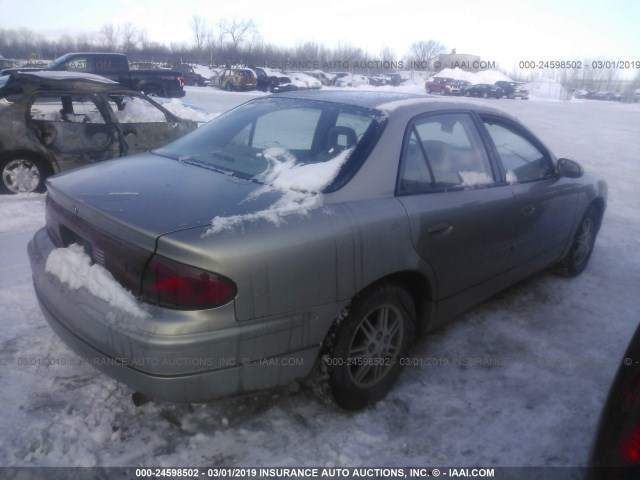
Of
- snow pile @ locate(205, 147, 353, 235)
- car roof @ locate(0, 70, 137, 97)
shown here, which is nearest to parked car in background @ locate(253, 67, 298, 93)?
car roof @ locate(0, 70, 137, 97)

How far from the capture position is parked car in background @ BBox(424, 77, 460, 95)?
3674 cm

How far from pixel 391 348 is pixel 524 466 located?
0.84 m

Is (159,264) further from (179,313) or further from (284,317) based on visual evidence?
(284,317)

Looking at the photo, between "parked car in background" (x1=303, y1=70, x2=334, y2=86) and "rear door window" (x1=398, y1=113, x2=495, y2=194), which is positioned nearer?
"rear door window" (x1=398, y1=113, x2=495, y2=194)

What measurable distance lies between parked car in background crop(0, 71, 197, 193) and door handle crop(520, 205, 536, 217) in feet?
16.1

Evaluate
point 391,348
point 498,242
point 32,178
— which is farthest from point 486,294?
point 32,178

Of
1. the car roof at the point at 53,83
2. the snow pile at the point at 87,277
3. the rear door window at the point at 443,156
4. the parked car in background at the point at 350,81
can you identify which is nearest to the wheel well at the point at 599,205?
the rear door window at the point at 443,156

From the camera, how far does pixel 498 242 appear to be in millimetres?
3293

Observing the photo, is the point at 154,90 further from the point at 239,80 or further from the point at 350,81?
the point at 350,81

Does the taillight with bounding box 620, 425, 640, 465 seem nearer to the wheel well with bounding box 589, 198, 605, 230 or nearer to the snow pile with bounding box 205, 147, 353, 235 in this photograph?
the snow pile with bounding box 205, 147, 353, 235

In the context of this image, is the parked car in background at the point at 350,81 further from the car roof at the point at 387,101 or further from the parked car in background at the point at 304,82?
the car roof at the point at 387,101

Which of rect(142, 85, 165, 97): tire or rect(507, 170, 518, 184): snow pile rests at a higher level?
rect(142, 85, 165, 97): tire

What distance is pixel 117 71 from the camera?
18750 millimetres

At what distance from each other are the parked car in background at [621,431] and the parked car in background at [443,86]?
3728 cm
